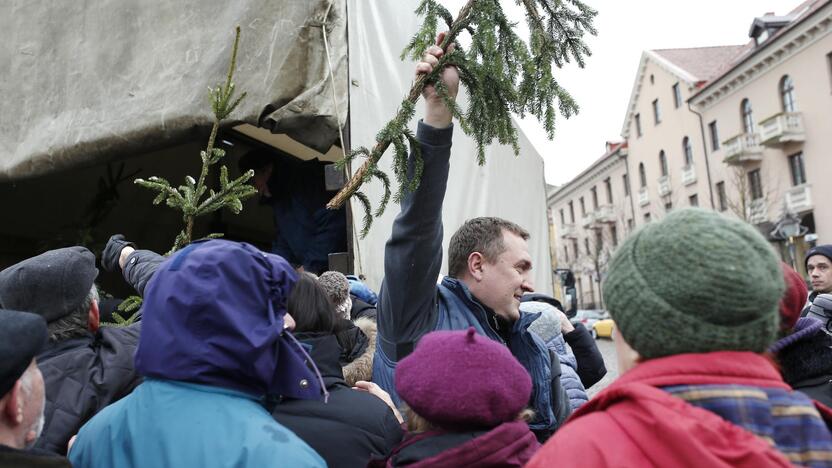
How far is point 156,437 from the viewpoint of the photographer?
1.55 metres

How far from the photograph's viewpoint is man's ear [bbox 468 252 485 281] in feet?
8.78

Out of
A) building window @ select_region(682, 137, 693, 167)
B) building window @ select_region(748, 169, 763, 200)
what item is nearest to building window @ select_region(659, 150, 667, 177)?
building window @ select_region(682, 137, 693, 167)

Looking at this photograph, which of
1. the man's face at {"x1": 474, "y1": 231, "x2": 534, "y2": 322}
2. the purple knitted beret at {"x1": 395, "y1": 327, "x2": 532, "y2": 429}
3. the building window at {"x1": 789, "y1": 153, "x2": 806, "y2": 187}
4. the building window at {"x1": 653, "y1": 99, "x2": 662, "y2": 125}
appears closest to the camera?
the purple knitted beret at {"x1": 395, "y1": 327, "x2": 532, "y2": 429}

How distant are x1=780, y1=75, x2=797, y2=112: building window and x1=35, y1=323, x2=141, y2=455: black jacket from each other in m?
34.2

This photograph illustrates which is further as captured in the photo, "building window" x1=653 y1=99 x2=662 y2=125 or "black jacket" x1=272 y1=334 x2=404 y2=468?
"building window" x1=653 y1=99 x2=662 y2=125

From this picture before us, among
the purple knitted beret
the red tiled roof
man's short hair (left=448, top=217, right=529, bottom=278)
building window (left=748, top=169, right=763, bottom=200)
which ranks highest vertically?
the red tiled roof

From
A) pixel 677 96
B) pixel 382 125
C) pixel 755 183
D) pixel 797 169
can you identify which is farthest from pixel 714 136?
pixel 382 125

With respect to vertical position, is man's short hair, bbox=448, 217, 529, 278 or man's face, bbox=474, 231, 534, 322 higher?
man's short hair, bbox=448, 217, 529, 278

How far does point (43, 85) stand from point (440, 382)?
12.8 feet

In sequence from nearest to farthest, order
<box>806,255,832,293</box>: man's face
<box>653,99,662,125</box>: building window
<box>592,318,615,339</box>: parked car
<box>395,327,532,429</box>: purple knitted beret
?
<box>395,327,532,429</box>: purple knitted beret < <box>806,255,832,293</box>: man's face < <box>592,318,615,339</box>: parked car < <box>653,99,662,125</box>: building window

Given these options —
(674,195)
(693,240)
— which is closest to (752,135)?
(674,195)

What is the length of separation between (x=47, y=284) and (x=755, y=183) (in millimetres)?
36595

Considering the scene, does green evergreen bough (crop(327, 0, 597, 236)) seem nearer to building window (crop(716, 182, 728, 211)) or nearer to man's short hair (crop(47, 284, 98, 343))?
man's short hair (crop(47, 284, 98, 343))

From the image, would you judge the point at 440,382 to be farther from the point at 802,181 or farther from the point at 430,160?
the point at 802,181
